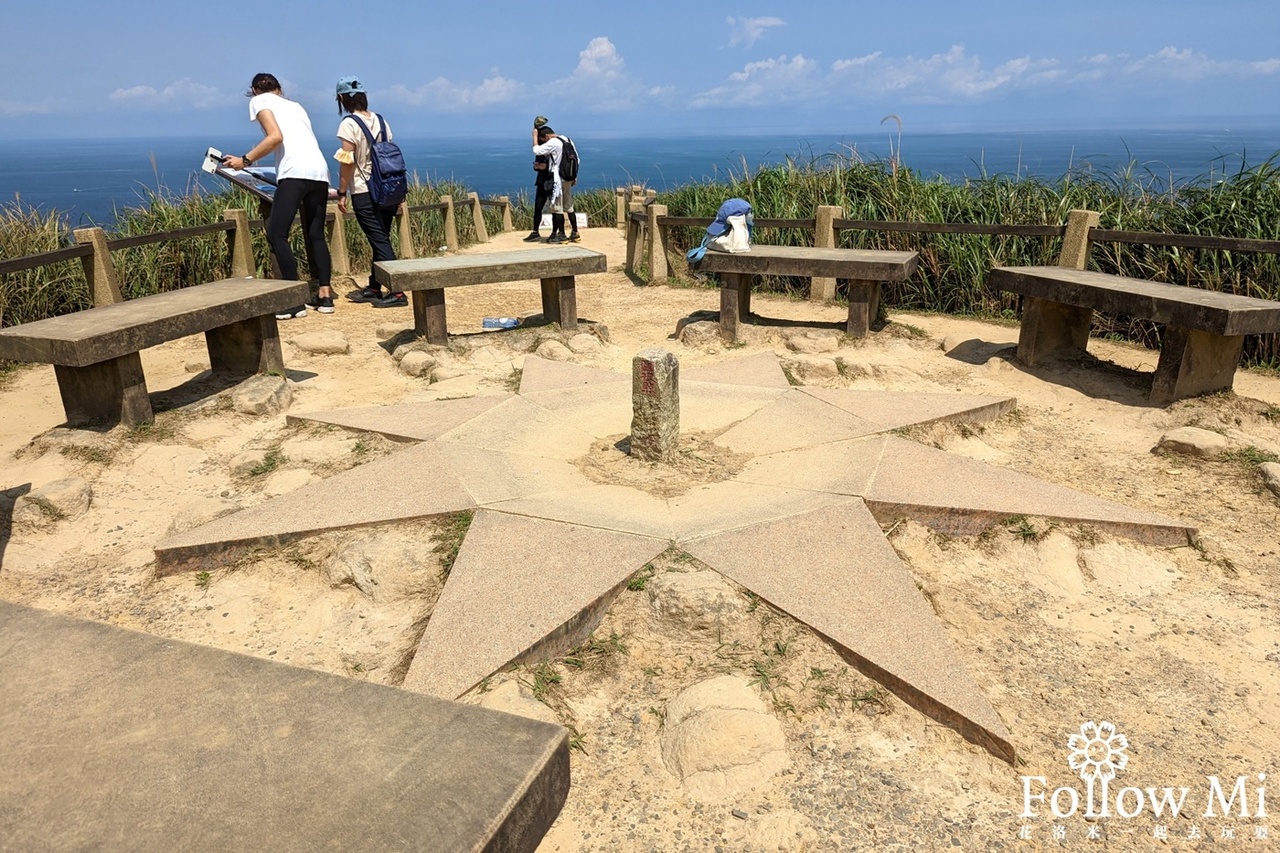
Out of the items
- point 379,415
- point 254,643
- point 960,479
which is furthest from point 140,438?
point 960,479

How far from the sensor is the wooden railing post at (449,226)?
12.3 m

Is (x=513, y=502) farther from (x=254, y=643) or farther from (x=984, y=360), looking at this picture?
(x=984, y=360)

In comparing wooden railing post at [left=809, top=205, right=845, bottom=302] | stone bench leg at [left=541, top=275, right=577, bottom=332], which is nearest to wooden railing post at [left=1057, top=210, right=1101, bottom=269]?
wooden railing post at [left=809, top=205, right=845, bottom=302]

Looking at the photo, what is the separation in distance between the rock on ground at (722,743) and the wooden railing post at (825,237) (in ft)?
→ 21.2

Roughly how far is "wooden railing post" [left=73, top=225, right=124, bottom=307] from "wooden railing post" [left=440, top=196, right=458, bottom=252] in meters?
5.65

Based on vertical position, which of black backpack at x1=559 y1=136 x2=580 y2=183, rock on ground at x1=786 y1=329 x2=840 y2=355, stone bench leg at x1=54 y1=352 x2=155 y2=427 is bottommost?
rock on ground at x1=786 y1=329 x2=840 y2=355

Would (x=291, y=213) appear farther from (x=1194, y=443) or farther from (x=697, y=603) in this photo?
(x=1194, y=443)

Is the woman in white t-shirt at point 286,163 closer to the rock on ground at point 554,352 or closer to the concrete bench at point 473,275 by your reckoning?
the concrete bench at point 473,275

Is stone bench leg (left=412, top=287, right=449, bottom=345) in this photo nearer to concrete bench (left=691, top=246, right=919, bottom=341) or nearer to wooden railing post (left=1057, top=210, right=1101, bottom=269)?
concrete bench (left=691, top=246, right=919, bottom=341)

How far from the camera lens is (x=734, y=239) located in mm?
7281

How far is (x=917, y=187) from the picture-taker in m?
9.24

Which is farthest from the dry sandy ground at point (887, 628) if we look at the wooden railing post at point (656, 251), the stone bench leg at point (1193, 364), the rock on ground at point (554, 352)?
the wooden railing post at point (656, 251)

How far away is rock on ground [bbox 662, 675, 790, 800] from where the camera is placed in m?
2.43

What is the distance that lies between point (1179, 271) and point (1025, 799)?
6.31 meters
